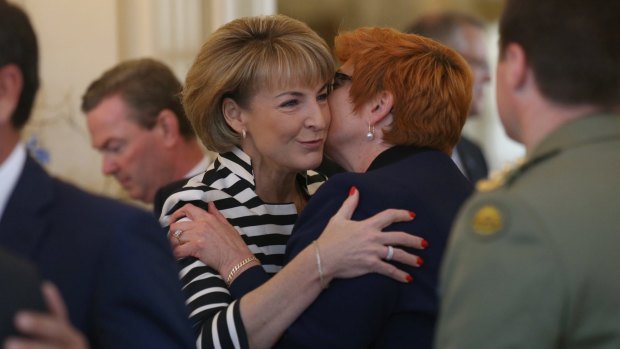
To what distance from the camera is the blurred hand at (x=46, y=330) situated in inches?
58.7

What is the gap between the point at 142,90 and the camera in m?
4.81

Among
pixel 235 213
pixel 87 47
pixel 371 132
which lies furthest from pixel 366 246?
pixel 87 47

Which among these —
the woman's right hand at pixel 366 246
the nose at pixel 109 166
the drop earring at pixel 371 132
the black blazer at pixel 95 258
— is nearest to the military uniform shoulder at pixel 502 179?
the black blazer at pixel 95 258

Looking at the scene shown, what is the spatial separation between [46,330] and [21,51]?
583 mm

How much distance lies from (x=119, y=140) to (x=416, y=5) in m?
2.50

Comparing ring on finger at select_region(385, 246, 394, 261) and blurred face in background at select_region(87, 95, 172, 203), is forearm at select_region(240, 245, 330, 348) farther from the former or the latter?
blurred face in background at select_region(87, 95, 172, 203)

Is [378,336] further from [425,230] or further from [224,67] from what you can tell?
[224,67]

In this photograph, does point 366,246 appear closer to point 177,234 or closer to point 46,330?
point 177,234

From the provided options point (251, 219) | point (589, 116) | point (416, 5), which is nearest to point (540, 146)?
point (589, 116)

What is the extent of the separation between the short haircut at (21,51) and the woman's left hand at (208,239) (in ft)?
3.18

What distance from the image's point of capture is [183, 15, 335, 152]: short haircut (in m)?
3.06

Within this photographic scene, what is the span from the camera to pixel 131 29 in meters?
5.38

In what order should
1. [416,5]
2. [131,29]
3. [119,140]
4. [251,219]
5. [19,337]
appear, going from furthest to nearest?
[416,5], [131,29], [119,140], [251,219], [19,337]

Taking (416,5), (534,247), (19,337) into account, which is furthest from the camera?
(416,5)
